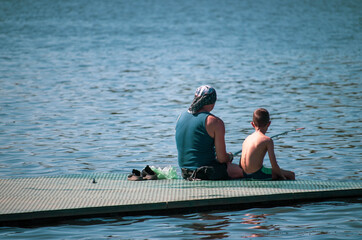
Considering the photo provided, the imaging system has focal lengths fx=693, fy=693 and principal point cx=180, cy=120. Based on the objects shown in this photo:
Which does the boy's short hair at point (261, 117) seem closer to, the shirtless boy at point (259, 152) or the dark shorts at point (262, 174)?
the shirtless boy at point (259, 152)

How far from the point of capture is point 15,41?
3334 centimetres

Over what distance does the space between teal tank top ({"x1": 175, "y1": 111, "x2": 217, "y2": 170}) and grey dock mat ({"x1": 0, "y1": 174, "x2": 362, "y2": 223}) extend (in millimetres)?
246

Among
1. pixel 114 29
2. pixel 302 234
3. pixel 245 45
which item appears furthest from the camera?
pixel 114 29

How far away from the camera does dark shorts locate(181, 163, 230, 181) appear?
25.5 feet

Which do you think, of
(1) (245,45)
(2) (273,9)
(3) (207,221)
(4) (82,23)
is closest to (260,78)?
(1) (245,45)

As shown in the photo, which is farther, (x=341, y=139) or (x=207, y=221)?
(x=341, y=139)

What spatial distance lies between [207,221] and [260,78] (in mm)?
13834

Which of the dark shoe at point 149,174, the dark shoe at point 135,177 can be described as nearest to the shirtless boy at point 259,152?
the dark shoe at point 149,174

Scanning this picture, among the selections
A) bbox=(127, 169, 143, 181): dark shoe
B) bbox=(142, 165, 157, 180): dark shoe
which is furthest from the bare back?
bbox=(127, 169, 143, 181): dark shoe

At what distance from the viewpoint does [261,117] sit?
24.8 feet

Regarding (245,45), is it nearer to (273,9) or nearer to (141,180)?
(141,180)

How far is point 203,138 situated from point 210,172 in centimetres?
42

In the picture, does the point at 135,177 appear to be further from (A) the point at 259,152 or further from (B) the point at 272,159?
(B) the point at 272,159

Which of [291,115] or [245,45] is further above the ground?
[291,115]
